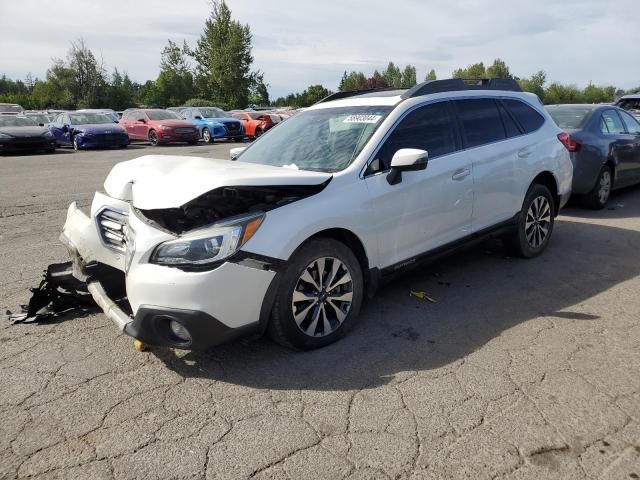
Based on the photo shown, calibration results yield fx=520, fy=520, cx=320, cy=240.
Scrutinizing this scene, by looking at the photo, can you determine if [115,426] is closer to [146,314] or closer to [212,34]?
[146,314]

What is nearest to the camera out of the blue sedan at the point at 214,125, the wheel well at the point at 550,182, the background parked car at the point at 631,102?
the wheel well at the point at 550,182

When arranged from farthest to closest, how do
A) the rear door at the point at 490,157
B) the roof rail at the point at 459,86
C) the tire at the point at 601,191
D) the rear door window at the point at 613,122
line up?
the rear door window at the point at 613,122 → the tire at the point at 601,191 → the rear door at the point at 490,157 → the roof rail at the point at 459,86

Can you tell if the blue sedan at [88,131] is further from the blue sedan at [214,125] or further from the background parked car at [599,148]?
the background parked car at [599,148]

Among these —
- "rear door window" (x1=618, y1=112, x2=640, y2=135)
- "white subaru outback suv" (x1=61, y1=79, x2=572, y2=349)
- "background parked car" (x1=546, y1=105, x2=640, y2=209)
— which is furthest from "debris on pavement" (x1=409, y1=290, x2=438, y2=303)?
"rear door window" (x1=618, y1=112, x2=640, y2=135)

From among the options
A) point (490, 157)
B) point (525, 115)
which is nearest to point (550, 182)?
point (525, 115)

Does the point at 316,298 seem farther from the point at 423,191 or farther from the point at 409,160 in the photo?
the point at 423,191

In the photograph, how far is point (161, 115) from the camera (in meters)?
23.8

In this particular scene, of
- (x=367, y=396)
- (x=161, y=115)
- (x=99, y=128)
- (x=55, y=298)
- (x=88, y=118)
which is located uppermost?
(x=161, y=115)

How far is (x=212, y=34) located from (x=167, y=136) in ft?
99.8

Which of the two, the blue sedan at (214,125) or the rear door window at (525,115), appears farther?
the blue sedan at (214,125)

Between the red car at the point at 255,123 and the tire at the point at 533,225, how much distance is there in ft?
71.8

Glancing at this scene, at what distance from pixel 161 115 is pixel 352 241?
22.1 meters

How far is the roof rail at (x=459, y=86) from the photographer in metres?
4.43

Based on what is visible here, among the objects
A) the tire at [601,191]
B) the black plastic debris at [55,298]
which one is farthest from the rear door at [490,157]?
the black plastic debris at [55,298]
